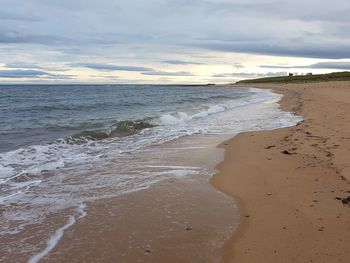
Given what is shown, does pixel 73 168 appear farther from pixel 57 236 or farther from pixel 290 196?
pixel 290 196

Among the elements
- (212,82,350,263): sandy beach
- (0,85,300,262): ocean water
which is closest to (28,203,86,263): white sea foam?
(0,85,300,262): ocean water

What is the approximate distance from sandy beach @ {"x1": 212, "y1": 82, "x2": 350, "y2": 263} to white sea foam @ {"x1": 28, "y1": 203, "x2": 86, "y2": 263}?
1.85m

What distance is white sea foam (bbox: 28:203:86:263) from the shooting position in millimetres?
4027

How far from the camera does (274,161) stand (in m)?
8.06

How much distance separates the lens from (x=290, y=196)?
18.8 feet

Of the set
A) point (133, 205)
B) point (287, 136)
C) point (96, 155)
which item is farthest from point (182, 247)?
point (287, 136)

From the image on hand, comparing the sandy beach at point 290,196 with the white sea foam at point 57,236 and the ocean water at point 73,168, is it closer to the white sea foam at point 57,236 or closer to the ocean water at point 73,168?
the ocean water at point 73,168

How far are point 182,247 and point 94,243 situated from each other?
97 cm

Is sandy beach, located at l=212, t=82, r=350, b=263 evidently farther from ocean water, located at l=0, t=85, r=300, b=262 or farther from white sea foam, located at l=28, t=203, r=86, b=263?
white sea foam, located at l=28, t=203, r=86, b=263

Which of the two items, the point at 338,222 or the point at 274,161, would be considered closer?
the point at 338,222

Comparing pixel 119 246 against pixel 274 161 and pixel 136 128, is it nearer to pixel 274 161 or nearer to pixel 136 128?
pixel 274 161

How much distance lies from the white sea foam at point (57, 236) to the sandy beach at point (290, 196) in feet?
6.06

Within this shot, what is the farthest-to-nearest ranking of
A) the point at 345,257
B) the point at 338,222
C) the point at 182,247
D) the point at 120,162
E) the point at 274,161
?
the point at 120,162 → the point at 274,161 → the point at 338,222 → the point at 182,247 → the point at 345,257

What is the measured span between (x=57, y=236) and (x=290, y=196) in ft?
10.6
